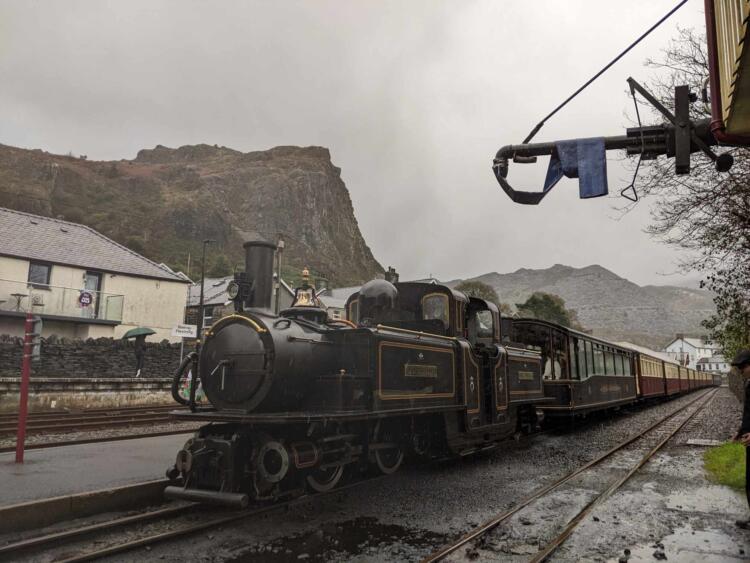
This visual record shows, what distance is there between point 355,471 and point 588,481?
10.5 feet

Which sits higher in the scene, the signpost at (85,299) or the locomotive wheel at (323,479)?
the signpost at (85,299)

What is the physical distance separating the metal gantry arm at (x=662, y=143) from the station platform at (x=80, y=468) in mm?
5620

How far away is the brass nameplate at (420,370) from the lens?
7120 mm

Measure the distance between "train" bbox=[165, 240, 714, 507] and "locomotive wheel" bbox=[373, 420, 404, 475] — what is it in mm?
23

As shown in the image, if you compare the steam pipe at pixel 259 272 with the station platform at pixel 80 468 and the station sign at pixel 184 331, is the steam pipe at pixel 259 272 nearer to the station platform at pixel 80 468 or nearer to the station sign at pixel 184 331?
the station platform at pixel 80 468

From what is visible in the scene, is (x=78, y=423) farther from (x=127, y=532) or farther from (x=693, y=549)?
(x=693, y=549)

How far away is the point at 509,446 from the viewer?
36.0 feet

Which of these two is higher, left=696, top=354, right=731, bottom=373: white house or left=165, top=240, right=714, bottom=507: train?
Result: left=696, top=354, right=731, bottom=373: white house

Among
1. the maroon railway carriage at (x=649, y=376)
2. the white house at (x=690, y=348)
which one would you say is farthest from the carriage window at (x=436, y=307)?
the white house at (x=690, y=348)

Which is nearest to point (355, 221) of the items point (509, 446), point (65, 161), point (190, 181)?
point (190, 181)

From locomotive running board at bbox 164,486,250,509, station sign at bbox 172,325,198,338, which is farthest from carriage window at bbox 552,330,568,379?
locomotive running board at bbox 164,486,250,509

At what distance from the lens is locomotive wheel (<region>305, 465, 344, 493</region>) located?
6250 mm

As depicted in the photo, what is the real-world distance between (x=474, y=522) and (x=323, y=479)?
185 centimetres

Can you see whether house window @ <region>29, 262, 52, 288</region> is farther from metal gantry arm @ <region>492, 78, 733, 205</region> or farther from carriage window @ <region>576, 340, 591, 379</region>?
metal gantry arm @ <region>492, 78, 733, 205</region>
